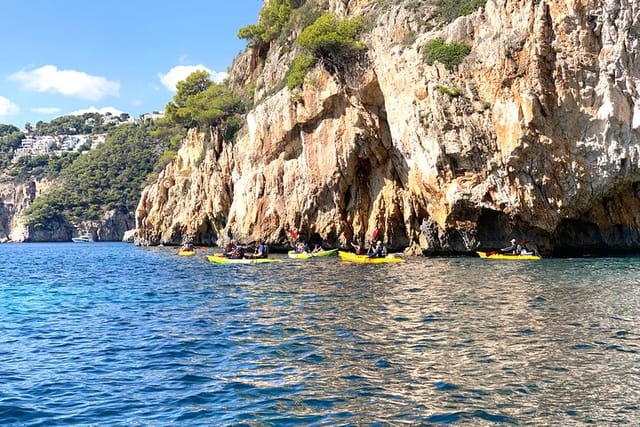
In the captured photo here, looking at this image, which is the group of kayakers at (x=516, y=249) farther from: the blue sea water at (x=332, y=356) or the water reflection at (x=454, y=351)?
Result: the water reflection at (x=454, y=351)

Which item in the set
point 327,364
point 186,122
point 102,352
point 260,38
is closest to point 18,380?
point 102,352

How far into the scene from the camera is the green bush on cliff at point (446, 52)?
117 feet

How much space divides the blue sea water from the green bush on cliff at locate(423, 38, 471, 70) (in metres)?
17.3

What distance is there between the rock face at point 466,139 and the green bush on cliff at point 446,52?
0.50m

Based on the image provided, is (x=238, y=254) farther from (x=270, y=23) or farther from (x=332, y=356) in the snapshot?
(x=270, y=23)

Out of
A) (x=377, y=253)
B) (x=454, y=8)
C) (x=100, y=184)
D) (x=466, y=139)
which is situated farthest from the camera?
(x=100, y=184)

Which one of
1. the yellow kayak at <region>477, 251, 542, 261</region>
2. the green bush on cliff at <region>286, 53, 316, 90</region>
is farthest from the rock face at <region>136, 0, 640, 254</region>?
the yellow kayak at <region>477, 251, 542, 261</region>

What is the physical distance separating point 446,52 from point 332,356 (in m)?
28.4

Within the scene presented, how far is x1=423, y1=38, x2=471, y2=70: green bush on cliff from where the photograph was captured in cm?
3572

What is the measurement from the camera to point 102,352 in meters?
13.2

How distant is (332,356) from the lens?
12.2 meters

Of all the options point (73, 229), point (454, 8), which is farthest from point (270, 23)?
point (73, 229)

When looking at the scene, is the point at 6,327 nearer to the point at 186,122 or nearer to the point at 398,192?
the point at 398,192

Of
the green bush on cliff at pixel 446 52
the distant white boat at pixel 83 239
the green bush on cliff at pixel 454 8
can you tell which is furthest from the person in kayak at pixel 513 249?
the distant white boat at pixel 83 239
